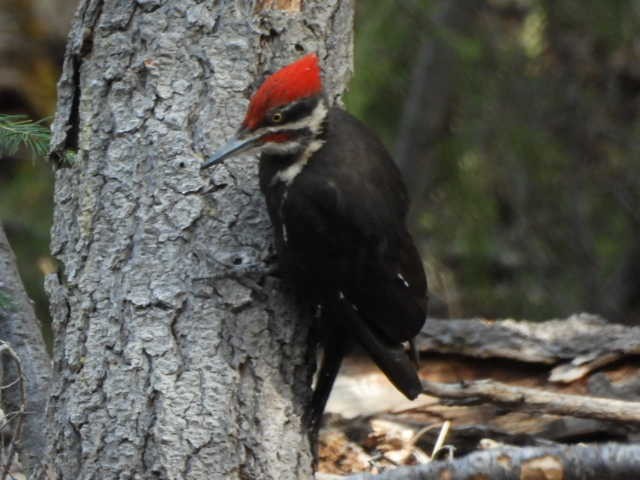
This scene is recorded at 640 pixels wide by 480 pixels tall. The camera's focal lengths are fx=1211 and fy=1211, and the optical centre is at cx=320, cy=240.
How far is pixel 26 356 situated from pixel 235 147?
0.85m

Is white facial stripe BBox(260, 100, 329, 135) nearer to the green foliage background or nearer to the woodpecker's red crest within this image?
the woodpecker's red crest

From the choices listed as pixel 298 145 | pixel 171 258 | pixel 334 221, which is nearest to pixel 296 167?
pixel 298 145

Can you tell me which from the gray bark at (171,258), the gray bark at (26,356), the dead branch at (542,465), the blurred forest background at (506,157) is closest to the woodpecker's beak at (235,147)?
the gray bark at (171,258)

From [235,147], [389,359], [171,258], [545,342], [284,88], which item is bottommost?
[545,342]

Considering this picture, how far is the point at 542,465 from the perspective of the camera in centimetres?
254

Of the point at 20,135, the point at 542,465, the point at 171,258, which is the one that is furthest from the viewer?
the point at 20,135

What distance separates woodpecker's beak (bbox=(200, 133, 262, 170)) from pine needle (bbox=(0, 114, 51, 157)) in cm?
51

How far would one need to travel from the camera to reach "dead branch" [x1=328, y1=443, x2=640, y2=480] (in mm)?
2521

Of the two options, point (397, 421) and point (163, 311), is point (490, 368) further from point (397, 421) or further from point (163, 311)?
point (163, 311)

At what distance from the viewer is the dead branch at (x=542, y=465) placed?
8.27 feet

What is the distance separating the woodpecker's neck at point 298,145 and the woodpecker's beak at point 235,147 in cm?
8

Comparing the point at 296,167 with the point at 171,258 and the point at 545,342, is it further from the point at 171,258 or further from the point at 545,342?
the point at 545,342

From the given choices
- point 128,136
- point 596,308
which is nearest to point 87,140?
point 128,136

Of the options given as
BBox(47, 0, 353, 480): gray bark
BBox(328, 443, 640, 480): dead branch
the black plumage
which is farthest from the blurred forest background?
BBox(328, 443, 640, 480): dead branch
